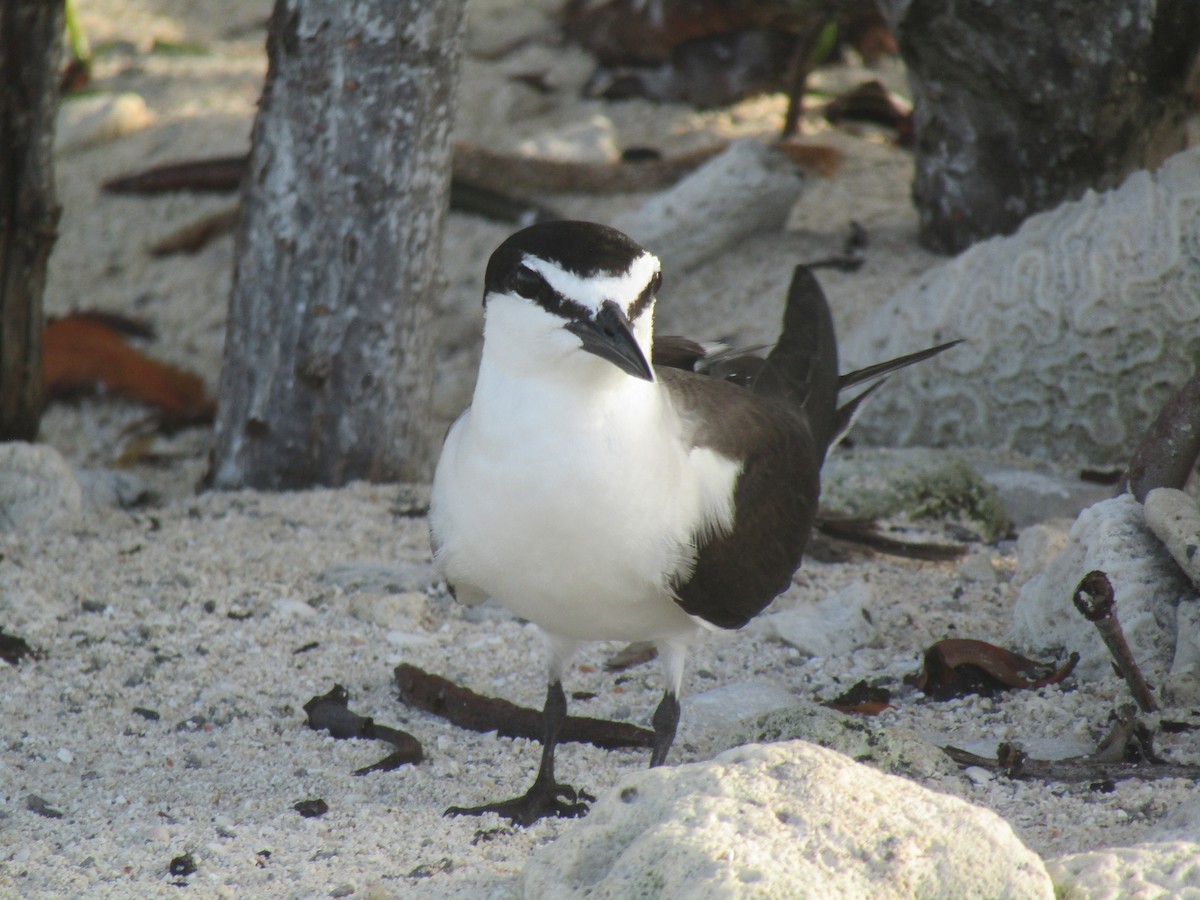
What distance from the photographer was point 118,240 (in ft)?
25.1

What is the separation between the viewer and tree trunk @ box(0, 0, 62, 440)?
4785 mm

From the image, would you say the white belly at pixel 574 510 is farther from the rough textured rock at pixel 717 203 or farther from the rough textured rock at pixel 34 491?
the rough textured rock at pixel 717 203

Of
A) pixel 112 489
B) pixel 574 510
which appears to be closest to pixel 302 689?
pixel 574 510

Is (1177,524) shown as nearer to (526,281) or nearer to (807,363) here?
(807,363)

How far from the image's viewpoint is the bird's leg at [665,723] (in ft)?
11.1

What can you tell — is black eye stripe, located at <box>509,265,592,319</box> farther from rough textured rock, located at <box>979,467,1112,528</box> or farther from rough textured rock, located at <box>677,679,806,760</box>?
rough textured rock, located at <box>979,467,1112,528</box>

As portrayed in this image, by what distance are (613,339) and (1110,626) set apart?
129 centimetres

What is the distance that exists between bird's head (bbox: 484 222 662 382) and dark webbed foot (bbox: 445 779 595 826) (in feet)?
3.38

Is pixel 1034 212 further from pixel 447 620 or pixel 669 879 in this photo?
pixel 669 879

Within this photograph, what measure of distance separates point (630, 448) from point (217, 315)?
15.5ft

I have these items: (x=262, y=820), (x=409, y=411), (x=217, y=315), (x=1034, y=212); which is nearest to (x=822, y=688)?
(x=262, y=820)

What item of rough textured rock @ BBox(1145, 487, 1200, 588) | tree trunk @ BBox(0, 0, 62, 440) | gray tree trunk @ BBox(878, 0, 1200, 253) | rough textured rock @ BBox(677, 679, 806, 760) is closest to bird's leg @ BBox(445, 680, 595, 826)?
rough textured rock @ BBox(677, 679, 806, 760)

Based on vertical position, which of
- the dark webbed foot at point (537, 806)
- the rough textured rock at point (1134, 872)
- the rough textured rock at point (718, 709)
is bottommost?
the dark webbed foot at point (537, 806)

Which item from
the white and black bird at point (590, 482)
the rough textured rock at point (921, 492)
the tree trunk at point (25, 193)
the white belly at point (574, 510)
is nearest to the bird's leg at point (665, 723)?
the white and black bird at point (590, 482)
